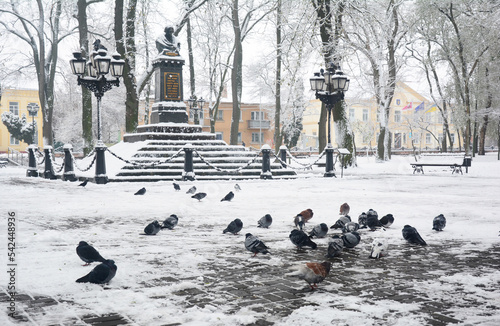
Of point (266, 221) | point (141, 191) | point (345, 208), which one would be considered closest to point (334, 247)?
point (266, 221)

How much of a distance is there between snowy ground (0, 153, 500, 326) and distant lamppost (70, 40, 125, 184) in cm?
730

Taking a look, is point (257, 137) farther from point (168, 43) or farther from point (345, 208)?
point (345, 208)

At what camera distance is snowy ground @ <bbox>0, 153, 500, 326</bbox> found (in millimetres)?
3363

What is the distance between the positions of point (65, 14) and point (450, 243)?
31066 mm

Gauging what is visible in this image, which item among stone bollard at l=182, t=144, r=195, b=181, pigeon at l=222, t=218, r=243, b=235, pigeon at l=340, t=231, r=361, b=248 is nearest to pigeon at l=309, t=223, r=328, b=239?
pigeon at l=340, t=231, r=361, b=248

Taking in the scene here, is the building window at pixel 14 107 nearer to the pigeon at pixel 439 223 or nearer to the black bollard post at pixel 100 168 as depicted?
the black bollard post at pixel 100 168

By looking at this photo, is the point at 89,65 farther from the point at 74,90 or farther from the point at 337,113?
the point at 74,90

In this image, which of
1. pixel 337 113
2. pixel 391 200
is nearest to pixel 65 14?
pixel 337 113

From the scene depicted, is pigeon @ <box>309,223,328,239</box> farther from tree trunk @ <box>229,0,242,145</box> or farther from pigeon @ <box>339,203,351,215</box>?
tree trunk @ <box>229,0,242,145</box>

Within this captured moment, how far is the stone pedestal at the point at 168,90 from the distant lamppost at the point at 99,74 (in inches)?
134

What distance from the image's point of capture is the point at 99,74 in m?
16.6

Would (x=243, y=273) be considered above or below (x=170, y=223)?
below

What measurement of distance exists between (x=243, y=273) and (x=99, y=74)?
13.8 m

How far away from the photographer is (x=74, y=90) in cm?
4516
